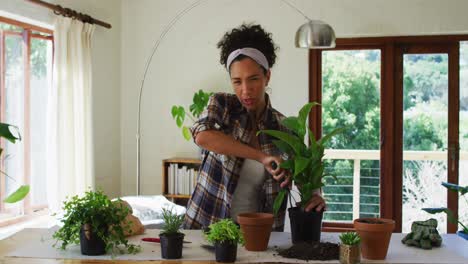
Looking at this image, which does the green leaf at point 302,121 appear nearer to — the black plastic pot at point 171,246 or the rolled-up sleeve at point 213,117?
the rolled-up sleeve at point 213,117

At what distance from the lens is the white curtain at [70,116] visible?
440 centimetres

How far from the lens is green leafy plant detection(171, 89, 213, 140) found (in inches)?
203

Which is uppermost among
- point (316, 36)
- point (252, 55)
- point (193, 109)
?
point (316, 36)

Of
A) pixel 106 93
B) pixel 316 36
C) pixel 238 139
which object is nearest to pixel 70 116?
pixel 106 93

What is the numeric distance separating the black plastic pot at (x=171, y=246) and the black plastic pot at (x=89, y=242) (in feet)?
Answer: 0.68

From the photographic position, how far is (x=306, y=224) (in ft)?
6.31

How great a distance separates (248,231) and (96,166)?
11.8 ft

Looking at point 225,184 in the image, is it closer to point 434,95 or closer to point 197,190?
point 197,190

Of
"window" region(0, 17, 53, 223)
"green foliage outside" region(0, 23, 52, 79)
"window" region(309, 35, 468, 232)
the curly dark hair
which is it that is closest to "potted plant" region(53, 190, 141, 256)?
the curly dark hair

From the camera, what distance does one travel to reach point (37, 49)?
4.44 metres

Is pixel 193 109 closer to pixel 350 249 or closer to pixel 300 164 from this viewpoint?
pixel 300 164

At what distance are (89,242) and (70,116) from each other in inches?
115

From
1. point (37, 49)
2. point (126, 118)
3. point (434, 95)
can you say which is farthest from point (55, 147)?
point (434, 95)

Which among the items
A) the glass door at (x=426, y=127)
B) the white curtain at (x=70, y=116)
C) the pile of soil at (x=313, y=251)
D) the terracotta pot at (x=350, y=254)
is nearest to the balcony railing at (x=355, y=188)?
the glass door at (x=426, y=127)
